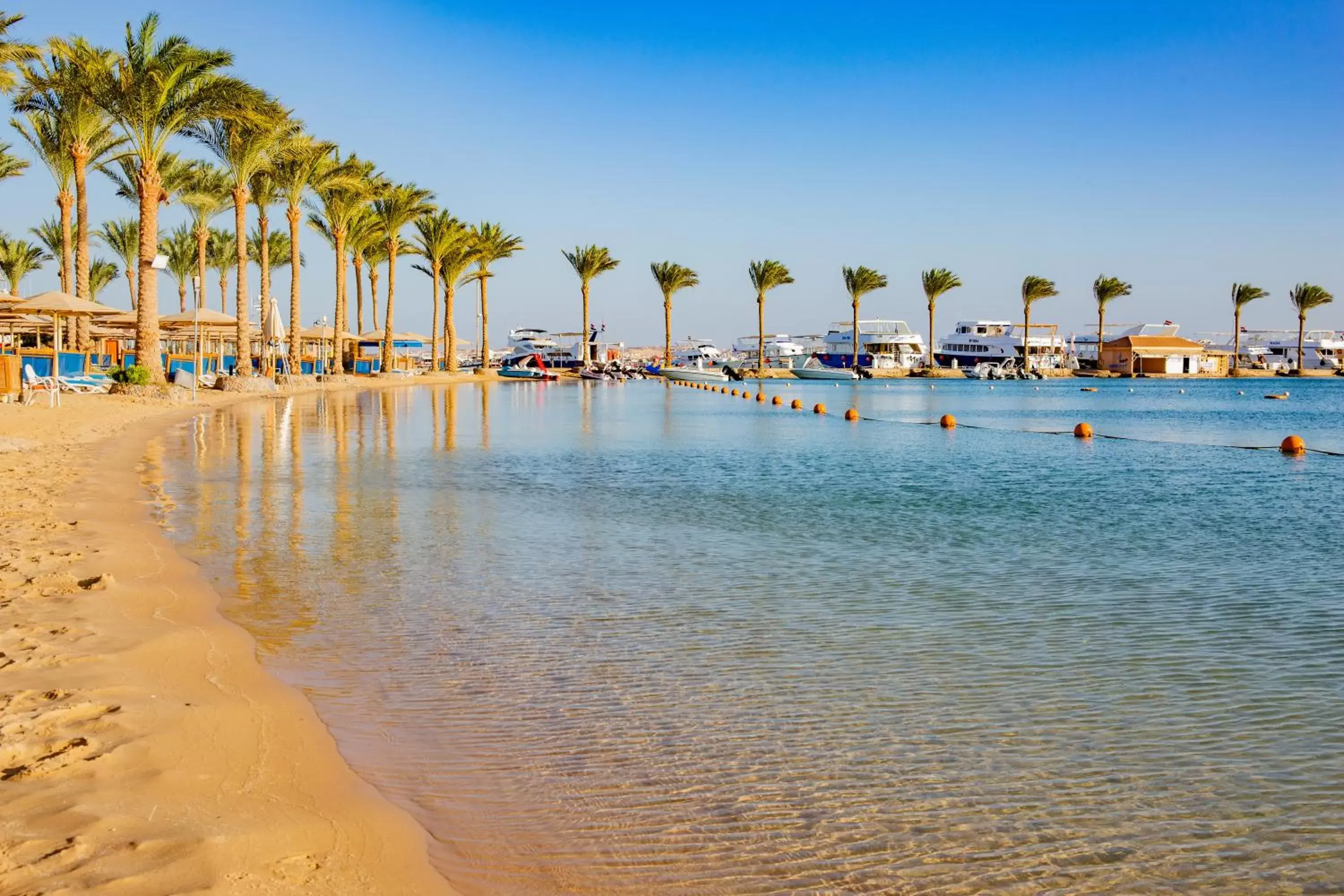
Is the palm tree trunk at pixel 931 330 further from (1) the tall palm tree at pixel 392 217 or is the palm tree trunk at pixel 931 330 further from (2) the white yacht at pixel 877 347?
(1) the tall palm tree at pixel 392 217

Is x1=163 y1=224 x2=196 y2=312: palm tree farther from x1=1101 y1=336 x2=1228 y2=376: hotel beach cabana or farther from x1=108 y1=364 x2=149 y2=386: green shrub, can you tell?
x1=1101 y1=336 x2=1228 y2=376: hotel beach cabana

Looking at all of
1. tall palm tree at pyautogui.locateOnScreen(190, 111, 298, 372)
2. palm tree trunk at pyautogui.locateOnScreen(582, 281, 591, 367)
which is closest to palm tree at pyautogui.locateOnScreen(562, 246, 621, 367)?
palm tree trunk at pyautogui.locateOnScreen(582, 281, 591, 367)

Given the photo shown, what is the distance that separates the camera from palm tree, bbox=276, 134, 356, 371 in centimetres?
4600

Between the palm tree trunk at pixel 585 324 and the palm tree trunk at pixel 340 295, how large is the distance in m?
37.7

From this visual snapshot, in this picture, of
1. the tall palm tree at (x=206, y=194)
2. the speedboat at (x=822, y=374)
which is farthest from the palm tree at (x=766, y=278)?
the tall palm tree at (x=206, y=194)

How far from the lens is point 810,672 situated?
6098 millimetres

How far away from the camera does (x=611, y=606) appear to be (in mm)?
7770

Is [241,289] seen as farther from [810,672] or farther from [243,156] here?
[810,672]

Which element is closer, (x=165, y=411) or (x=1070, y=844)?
(x=1070, y=844)

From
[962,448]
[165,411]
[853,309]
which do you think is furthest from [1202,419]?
[853,309]

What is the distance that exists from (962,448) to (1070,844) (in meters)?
23.1

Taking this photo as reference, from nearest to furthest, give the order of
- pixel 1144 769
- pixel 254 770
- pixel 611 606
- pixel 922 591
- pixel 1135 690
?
1. pixel 254 770
2. pixel 1144 769
3. pixel 1135 690
4. pixel 611 606
5. pixel 922 591

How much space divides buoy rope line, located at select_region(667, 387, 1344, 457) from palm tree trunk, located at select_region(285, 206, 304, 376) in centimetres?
2447

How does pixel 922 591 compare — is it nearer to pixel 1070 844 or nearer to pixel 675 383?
pixel 1070 844
